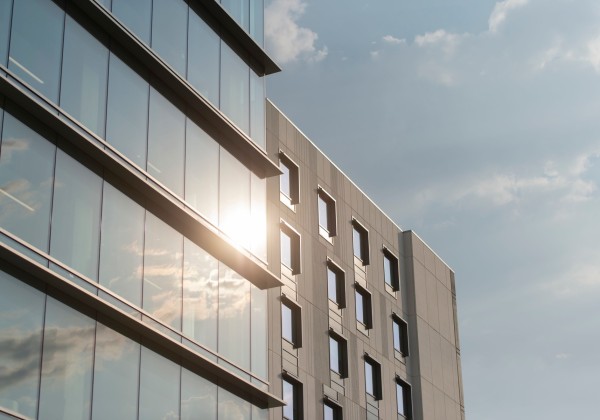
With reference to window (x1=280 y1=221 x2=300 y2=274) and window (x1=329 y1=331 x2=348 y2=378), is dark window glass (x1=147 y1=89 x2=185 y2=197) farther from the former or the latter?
window (x1=329 y1=331 x2=348 y2=378)

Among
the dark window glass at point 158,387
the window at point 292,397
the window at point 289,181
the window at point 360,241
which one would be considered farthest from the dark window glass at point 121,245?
the window at point 360,241

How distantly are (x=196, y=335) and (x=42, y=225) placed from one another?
6623 millimetres

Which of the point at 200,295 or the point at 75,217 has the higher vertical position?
the point at 75,217

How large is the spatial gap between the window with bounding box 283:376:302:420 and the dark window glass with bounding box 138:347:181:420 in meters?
10.8

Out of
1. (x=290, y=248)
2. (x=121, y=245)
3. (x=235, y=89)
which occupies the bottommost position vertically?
(x=121, y=245)

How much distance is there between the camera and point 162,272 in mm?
30516

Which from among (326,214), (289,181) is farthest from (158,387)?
(326,214)

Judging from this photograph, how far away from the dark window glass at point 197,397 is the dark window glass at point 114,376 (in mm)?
2244

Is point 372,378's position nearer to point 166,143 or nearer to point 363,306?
point 363,306

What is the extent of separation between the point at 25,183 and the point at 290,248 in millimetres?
18435

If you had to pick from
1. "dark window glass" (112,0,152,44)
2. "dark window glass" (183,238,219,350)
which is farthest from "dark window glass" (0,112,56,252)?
"dark window glass" (183,238,219,350)

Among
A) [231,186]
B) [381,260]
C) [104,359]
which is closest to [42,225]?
[104,359]

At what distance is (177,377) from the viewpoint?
3020 centimetres

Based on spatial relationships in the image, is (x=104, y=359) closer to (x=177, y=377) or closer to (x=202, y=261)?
(x=177, y=377)
